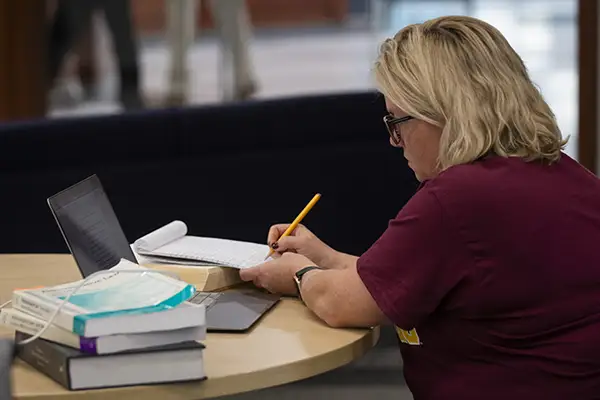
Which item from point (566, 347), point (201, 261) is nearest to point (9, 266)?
point (201, 261)

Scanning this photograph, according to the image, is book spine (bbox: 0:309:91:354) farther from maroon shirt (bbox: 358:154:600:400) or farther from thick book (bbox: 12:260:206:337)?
maroon shirt (bbox: 358:154:600:400)

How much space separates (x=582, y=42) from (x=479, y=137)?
323 cm

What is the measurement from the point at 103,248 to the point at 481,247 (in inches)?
27.5

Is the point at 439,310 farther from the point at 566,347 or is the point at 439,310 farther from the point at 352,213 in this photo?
the point at 352,213

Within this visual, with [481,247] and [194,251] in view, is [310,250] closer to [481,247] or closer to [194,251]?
[194,251]

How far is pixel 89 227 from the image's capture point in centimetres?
201

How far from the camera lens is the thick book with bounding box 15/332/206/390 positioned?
155 cm

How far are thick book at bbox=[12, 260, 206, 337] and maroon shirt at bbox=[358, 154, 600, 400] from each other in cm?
35

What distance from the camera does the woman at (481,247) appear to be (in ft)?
5.74

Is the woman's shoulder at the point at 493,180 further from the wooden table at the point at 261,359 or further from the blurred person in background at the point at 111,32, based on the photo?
the blurred person in background at the point at 111,32

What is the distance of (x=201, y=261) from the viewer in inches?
85.6

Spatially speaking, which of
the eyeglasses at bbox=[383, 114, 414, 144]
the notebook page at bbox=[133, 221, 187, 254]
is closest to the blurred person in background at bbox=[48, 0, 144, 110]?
the notebook page at bbox=[133, 221, 187, 254]

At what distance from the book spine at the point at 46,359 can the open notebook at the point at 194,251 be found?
0.54 m

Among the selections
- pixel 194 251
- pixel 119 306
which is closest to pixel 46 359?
pixel 119 306
